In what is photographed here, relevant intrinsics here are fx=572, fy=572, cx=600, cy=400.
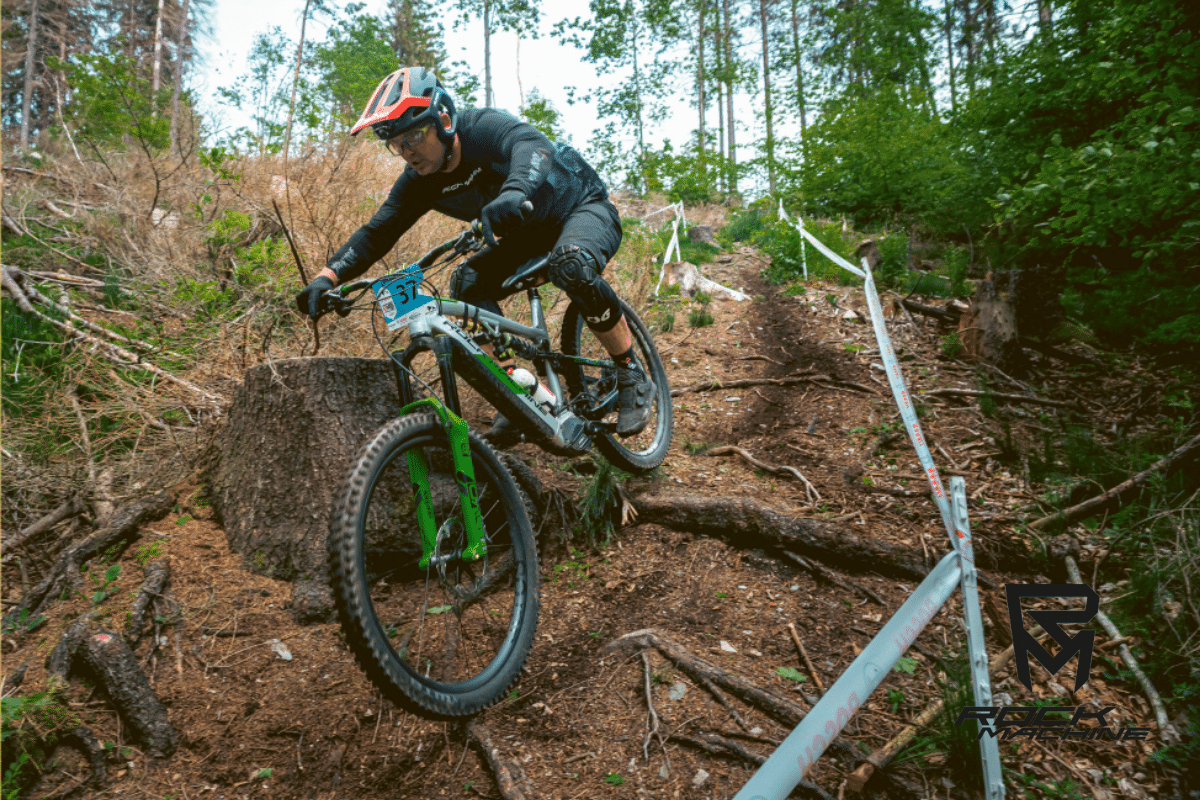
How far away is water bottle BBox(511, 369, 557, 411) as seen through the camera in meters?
2.59

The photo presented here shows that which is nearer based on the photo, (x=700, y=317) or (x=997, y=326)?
(x=997, y=326)

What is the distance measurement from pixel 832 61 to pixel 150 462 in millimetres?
22259

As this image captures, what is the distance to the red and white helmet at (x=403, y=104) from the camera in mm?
2176

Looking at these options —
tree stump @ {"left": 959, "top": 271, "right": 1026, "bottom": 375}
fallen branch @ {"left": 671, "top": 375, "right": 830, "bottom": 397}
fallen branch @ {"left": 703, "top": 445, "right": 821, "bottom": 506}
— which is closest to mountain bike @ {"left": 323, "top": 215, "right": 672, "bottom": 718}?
fallen branch @ {"left": 703, "top": 445, "right": 821, "bottom": 506}

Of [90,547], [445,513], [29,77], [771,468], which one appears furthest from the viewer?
[29,77]

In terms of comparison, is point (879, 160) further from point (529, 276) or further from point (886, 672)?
point (886, 672)

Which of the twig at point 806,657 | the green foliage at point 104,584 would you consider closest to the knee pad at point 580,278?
the twig at point 806,657

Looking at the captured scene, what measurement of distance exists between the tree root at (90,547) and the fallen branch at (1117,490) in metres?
4.35

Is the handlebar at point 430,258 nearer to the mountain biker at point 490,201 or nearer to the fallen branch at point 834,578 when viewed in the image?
the mountain biker at point 490,201

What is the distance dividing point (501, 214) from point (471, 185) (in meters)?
0.68

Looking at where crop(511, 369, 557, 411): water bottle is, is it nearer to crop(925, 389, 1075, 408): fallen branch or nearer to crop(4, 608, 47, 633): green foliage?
crop(4, 608, 47, 633): green foliage

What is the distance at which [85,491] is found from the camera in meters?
3.18

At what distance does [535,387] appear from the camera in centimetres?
266

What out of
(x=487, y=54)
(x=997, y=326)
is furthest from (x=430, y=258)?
(x=487, y=54)
